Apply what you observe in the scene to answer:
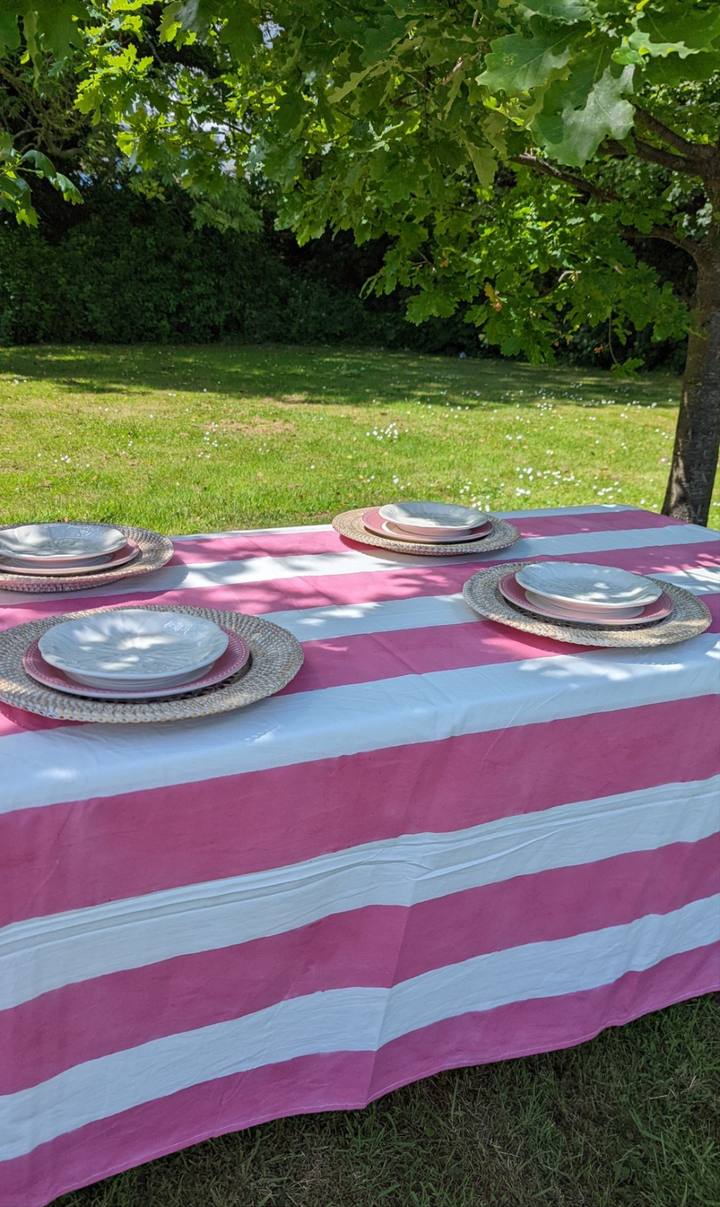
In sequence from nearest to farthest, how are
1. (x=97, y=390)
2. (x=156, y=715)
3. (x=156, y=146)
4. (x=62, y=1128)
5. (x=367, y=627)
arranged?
Result: (x=156, y=715) → (x=62, y=1128) → (x=367, y=627) → (x=156, y=146) → (x=97, y=390)

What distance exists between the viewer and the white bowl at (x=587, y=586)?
176cm

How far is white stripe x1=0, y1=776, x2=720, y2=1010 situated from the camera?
4.15 ft

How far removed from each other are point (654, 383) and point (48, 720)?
15.2 meters

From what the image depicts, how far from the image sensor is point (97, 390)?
34.9 feet

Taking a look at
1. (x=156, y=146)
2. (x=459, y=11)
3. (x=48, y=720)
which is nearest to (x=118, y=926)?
(x=48, y=720)

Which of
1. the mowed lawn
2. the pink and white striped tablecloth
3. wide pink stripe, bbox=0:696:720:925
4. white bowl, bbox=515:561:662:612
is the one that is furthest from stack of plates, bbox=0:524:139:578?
the mowed lawn

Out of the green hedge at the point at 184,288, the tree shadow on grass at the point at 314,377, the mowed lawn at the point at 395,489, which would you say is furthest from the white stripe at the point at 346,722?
the green hedge at the point at 184,288

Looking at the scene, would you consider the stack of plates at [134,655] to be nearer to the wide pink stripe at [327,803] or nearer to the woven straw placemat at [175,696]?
the woven straw placemat at [175,696]

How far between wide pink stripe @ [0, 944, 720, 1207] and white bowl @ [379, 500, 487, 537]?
117 cm

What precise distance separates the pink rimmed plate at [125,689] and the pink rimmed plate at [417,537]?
34.4 inches

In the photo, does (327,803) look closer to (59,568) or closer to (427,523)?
(59,568)

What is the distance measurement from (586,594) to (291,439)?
709 centimetres

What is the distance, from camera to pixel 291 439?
8.61 meters

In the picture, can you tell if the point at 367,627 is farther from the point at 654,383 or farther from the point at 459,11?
the point at 654,383
